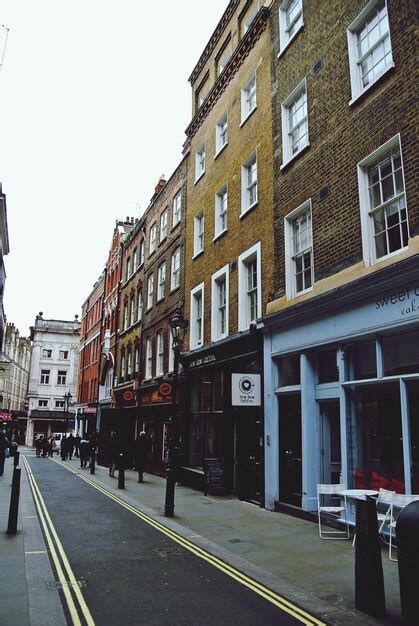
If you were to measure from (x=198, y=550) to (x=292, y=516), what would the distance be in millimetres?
3736

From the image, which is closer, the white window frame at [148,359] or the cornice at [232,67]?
the cornice at [232,67]

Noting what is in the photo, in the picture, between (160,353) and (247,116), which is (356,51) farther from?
(160,353)

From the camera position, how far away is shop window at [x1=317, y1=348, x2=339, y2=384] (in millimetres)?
10375

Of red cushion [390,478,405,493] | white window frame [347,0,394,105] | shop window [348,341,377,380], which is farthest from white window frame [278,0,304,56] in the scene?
red cushion [390,478,405,493]

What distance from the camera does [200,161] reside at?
19.9m

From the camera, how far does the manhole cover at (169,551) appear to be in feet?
24.5

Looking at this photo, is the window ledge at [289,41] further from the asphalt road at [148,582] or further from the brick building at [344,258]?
the asphalt road at [148,582]

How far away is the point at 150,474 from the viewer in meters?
21.5

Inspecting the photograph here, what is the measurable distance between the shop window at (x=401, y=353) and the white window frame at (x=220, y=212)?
885 cm

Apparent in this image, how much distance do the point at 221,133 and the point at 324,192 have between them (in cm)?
857

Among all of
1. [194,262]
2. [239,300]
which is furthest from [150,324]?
[239,300]

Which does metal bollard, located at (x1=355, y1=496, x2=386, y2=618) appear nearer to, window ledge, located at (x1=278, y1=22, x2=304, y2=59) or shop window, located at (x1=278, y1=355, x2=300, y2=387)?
shop window, located at (x1=278, y1=355, x2=300, y2=387)

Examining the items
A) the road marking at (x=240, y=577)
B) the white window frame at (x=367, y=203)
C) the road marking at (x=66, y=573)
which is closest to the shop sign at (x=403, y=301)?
the white window frame at (x=367, y=203)

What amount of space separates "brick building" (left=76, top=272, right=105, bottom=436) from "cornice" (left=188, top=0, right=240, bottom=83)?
71.8 feet
